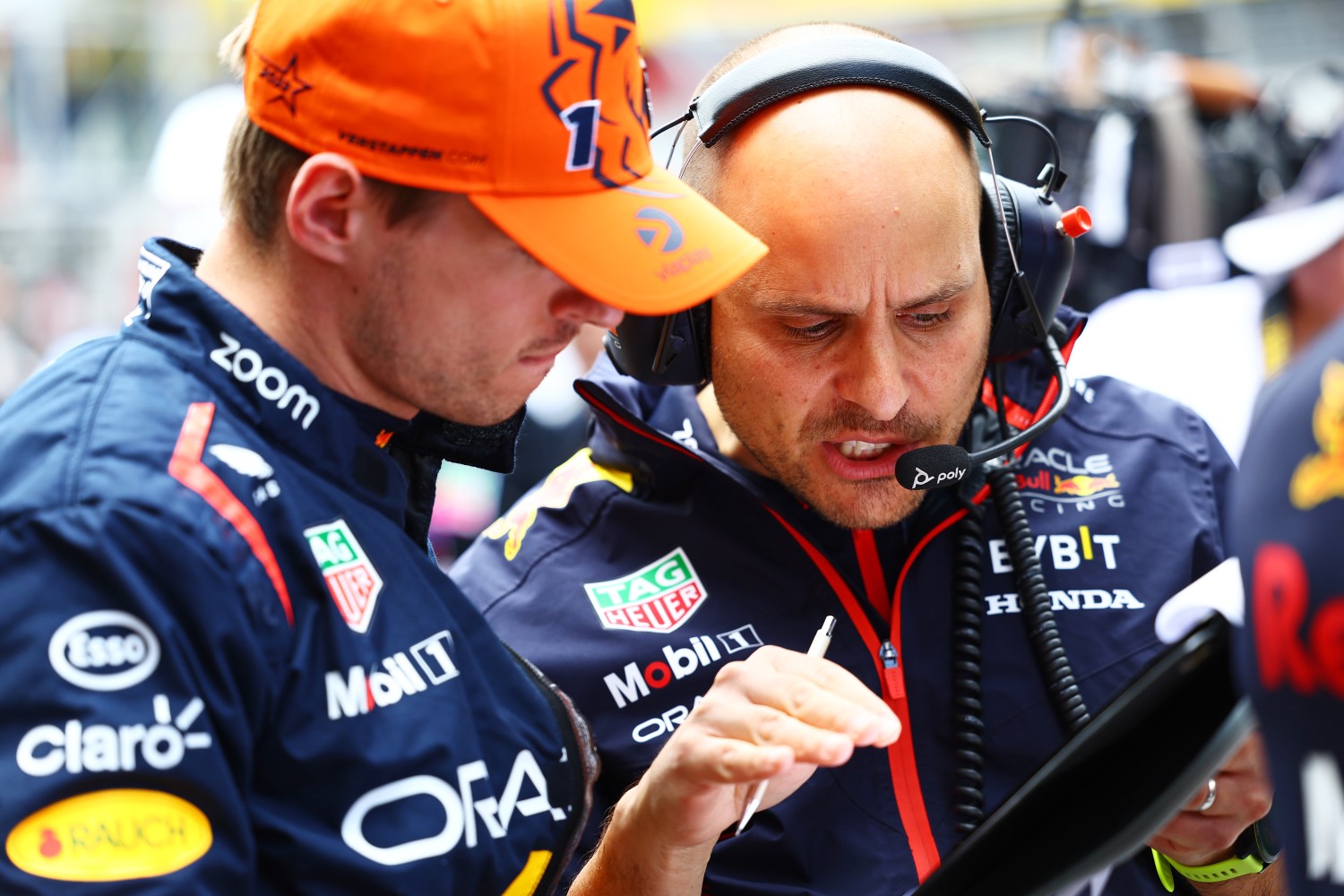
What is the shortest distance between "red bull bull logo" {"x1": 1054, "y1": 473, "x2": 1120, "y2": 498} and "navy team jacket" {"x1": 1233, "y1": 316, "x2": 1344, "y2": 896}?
1258mm

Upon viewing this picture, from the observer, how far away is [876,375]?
181cm

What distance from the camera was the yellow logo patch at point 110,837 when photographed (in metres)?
1.12

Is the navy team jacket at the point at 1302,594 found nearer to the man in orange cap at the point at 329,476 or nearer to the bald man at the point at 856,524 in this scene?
the man in orange cap at the point at 329,476

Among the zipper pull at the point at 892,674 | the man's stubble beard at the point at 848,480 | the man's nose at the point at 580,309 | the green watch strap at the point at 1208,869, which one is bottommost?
the green watch strap at the point at 1208,869

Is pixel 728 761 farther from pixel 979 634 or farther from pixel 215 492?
pixel 979 634

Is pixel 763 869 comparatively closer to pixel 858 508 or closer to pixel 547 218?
pixel 858 508

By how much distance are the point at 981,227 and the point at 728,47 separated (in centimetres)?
903

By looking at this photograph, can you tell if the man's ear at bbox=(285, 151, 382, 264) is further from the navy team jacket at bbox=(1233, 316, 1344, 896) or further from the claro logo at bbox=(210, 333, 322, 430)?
the navy team jacket at bbox=(1233, 316, 1344, 896)

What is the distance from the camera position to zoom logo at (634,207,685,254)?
1.49 meters

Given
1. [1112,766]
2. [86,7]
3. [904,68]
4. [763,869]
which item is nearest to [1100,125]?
[904,68]

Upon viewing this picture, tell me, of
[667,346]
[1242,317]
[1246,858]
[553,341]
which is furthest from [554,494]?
[1242,317]

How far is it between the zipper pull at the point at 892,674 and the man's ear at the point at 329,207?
0.92 metres

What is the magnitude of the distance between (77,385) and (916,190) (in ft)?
3.38

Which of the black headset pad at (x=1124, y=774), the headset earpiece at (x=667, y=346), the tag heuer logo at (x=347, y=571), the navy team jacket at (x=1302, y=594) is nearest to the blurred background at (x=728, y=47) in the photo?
the headset earpiece at (x=667, y=346)
